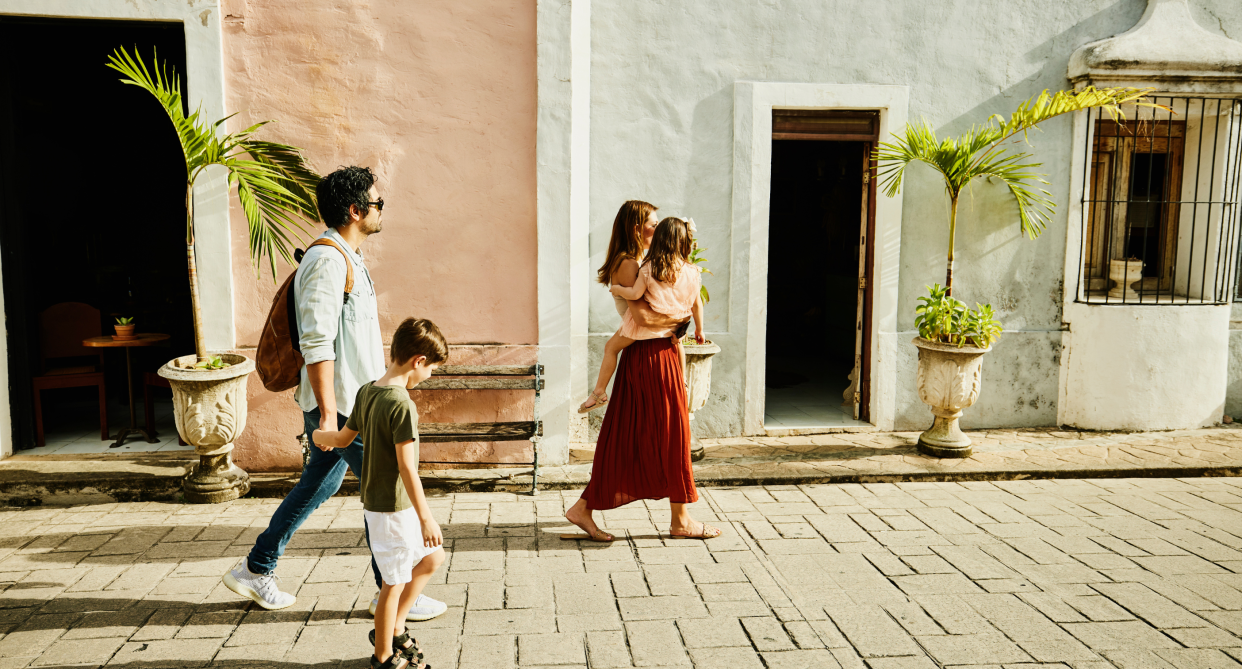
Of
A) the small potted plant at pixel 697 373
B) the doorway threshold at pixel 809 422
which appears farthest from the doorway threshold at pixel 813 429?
the small potted plant at pixel 697 373

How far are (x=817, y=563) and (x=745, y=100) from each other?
3731 millimetres

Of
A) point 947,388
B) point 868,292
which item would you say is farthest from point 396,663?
point 868,292

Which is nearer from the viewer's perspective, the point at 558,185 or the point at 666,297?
the point at 666,297

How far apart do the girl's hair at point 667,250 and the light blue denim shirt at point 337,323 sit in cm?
150

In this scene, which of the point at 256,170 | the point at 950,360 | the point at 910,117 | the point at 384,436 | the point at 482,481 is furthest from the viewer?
the point at 910,117

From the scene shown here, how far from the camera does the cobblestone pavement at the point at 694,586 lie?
3346mm

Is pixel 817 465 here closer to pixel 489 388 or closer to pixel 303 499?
pixel 489 388

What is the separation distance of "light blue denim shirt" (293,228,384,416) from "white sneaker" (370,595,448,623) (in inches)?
34.6

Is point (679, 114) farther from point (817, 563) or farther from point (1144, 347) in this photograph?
point (1144, 347)

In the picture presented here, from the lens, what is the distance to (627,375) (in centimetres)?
456

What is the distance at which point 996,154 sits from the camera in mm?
6684

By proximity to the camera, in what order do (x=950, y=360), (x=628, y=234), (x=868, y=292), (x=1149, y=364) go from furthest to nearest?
(x=868, y=292), (x=1149, y=364), (x=950, y=360), (x=628, y=234)

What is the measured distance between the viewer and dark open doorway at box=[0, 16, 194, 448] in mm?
5812

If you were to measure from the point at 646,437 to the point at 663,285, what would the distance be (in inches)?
31.9
